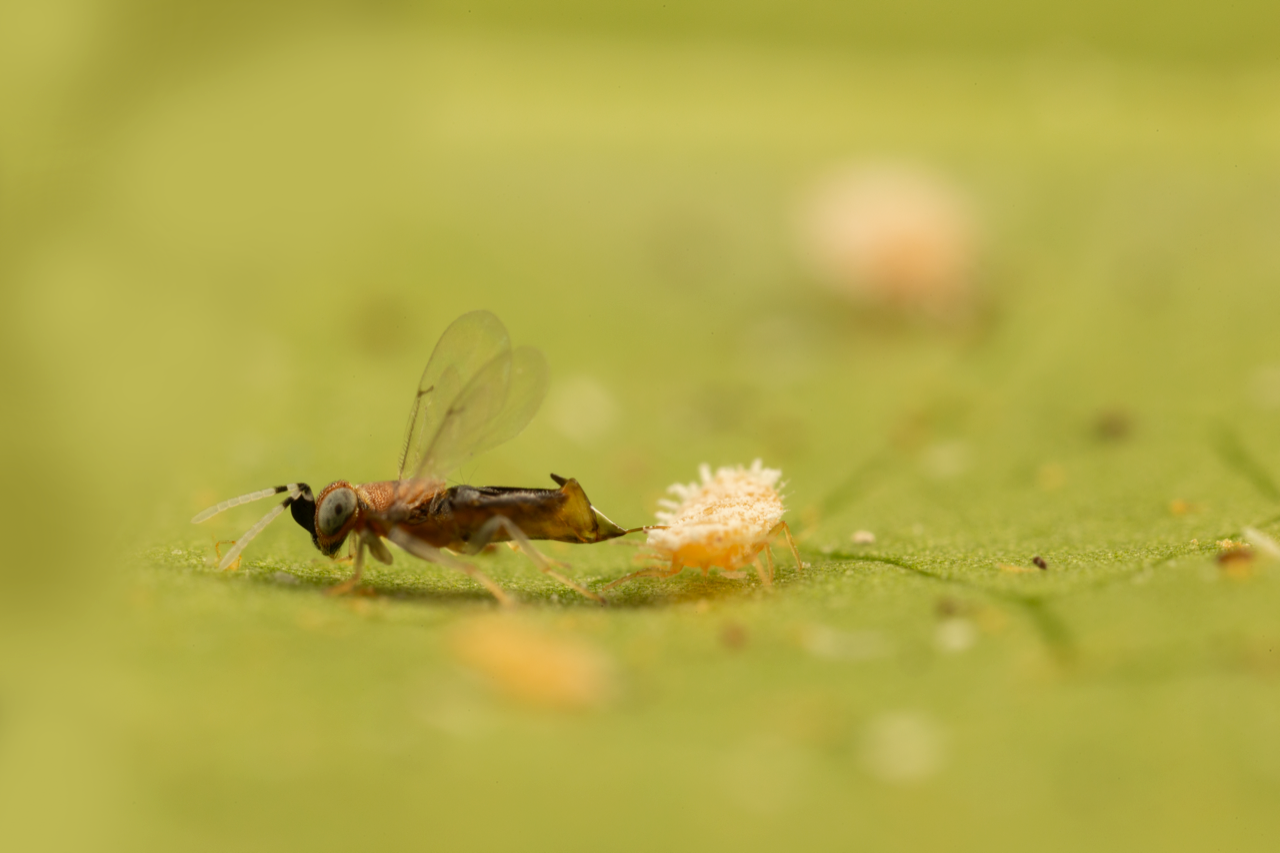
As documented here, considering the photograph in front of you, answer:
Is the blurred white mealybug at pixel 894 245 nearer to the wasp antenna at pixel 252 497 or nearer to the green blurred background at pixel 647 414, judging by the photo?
the green blurred background at pixel 647 414

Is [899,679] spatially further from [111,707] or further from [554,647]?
[111,707]

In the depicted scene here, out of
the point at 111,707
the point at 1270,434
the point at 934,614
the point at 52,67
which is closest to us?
the point at 111,707

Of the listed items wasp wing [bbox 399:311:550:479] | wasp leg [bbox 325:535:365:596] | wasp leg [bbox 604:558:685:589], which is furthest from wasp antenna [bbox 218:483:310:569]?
wasp leg [bbox 604:558:685:589]

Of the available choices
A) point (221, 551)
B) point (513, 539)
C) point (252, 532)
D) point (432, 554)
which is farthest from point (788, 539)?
point (221, 551)

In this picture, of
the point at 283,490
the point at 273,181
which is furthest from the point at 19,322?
the point at 283,490

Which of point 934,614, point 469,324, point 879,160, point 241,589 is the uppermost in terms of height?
point 879,160

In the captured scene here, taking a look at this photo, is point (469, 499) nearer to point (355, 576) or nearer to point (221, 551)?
point (355, 576)
